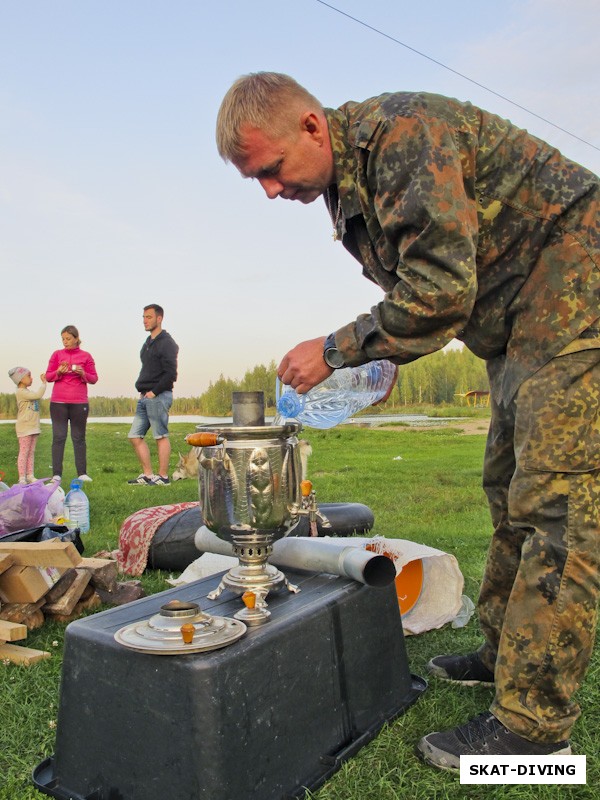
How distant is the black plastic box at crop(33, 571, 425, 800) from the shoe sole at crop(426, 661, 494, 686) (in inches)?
19.9

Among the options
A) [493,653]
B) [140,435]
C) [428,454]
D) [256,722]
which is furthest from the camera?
[428,454]

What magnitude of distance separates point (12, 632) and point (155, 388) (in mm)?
6504

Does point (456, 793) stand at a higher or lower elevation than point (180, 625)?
lower

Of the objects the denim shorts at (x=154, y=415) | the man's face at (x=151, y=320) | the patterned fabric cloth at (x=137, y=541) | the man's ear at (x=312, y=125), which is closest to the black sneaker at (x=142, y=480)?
the denim shorts at (x=154, y=415)

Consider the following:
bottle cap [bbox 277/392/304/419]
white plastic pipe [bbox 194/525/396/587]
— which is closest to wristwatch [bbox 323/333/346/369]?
white plastic pipe [bbox 194/525/396/587]

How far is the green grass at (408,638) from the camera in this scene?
2.27 metres

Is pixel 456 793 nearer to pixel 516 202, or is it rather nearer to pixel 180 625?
pixel 180 625

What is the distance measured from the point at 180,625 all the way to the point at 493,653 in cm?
148

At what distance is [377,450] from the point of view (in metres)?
Answer: 15.7

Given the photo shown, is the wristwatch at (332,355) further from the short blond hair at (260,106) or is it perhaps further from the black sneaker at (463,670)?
the black sneaker at (463,670)

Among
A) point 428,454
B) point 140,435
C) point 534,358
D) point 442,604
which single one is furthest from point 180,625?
point 428,454

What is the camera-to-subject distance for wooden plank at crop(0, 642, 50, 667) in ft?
10.9

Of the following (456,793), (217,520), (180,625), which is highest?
(217,520)

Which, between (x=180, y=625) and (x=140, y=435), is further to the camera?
(x=140, y=435)
